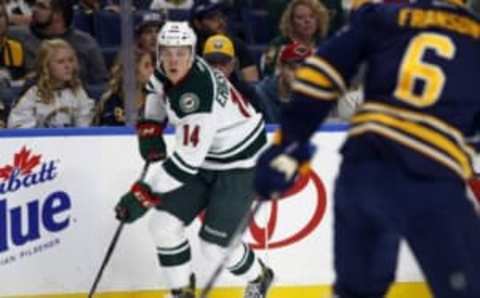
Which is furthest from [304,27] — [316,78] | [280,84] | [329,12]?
[316,78]

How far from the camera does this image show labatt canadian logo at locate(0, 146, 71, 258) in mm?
6809

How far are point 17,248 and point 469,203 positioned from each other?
105 inches

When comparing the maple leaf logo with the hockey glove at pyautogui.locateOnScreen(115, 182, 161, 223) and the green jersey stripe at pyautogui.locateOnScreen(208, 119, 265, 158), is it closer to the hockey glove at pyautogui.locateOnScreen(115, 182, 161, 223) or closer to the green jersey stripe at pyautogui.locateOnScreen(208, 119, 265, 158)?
the hockey glove at pyautogui.locateOnScreen(115, 182, 161, 223)

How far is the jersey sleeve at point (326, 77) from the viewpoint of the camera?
4.72 metres

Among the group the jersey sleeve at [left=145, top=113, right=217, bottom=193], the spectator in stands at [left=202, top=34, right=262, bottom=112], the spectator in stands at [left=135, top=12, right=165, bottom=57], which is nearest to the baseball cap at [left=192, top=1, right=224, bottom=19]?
the spectator in stands at [left=135, top=12, right=165, bottom=57]

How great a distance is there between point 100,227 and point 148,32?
117 cm

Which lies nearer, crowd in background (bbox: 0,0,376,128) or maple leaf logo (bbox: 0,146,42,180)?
maple leaf logo (bbox: 0,146,42,180)

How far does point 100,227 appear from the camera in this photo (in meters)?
6.92

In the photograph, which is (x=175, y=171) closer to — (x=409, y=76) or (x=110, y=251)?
(x=110, y=251)

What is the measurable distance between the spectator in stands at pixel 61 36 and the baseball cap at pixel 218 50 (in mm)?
535

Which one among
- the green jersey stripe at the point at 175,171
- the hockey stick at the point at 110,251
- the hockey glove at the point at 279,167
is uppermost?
the hockey glove at the point at 279,167

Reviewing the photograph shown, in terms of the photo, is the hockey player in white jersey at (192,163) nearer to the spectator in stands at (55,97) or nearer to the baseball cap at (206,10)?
the spectator in stands at (55,97)

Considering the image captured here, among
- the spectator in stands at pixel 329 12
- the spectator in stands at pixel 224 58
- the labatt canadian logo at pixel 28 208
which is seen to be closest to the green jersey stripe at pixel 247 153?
the spectator in stands at pixel 224 58

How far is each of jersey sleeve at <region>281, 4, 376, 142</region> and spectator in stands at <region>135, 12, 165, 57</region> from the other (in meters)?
2.90
